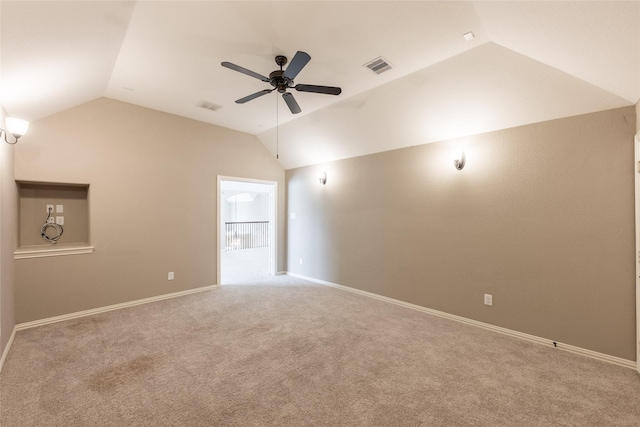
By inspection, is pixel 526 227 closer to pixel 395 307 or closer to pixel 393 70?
pixel 395 307

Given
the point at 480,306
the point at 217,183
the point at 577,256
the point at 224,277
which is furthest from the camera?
the point at 224,277

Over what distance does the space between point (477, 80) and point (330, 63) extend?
1582 millimetres

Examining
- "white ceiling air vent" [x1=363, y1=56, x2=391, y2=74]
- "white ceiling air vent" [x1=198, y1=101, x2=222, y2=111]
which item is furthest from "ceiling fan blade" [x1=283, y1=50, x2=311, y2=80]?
"white ceiling air vent" [x1=198, y1=101, x2=222, y2=111]

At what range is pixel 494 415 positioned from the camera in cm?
195

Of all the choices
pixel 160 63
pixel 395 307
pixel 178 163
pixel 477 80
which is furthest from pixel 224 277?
pixel 477 80

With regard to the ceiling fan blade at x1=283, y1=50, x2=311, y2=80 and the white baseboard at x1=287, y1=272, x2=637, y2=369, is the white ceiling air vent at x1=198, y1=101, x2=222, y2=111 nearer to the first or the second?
the ceiling fan blade at x1=283, y1=50, x2=311, y2=80

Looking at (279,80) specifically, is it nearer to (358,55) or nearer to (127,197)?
(358,55)

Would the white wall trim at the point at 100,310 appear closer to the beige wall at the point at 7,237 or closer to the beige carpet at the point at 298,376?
the beige carpet at the point at 298,376

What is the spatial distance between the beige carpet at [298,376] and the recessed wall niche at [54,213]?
3.90 feet

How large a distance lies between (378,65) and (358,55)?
31 centimetres

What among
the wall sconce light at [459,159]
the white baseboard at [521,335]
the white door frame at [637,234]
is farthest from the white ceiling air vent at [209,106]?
the white door frame at [637,234]

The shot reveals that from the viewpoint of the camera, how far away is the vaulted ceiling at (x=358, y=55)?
1.97 m

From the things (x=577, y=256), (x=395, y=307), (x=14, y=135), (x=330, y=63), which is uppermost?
(x=330, y=63)

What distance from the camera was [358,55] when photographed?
9.23ft
